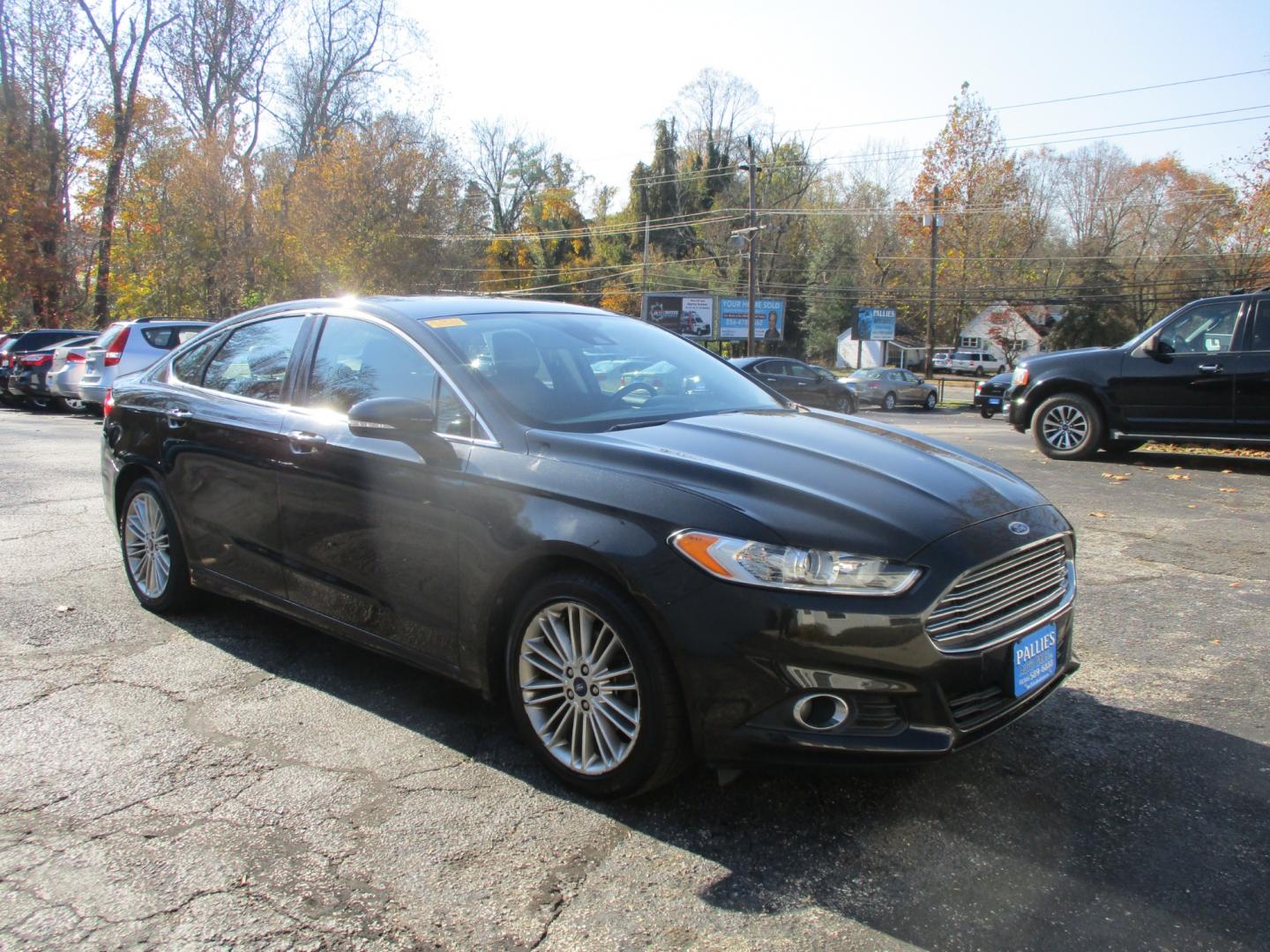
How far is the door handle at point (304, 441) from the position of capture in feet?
12.7

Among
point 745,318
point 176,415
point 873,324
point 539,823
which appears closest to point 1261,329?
point 539,823

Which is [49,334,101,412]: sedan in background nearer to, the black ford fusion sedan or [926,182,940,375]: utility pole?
the black ford fusion sedan

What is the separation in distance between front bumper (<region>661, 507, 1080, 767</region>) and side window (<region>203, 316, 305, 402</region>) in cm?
250

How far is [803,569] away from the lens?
8.63 ft

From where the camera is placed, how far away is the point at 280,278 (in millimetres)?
34781

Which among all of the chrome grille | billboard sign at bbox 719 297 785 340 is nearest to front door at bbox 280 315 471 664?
the chrome grille

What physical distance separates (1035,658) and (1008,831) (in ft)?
1.74

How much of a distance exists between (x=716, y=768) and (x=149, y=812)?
1.76 metres

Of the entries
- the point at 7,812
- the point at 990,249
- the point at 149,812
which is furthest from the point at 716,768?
the point at 990,249

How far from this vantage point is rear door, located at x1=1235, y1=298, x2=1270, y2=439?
9.79m

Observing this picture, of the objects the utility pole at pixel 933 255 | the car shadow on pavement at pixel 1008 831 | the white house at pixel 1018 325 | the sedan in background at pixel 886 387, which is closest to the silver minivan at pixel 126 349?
the car shadow on pavement at pixel 1008 831

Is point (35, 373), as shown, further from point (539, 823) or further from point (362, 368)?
point (539, 823)

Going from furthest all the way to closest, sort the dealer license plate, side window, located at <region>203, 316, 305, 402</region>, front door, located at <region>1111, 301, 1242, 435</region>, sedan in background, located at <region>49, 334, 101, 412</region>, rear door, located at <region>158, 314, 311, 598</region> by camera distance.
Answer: sedan in background, located at <region>49, 334, 101, 412</region> → front door, located at <region>1111, 301, 1242, 435</region> → side window, located at <region>203, 316, 305, 402</region> → rear door, located at <region>158, 314, 311, 598</region> → the dealer license plate

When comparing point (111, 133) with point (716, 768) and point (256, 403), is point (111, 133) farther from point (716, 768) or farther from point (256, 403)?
point (716, 768)
